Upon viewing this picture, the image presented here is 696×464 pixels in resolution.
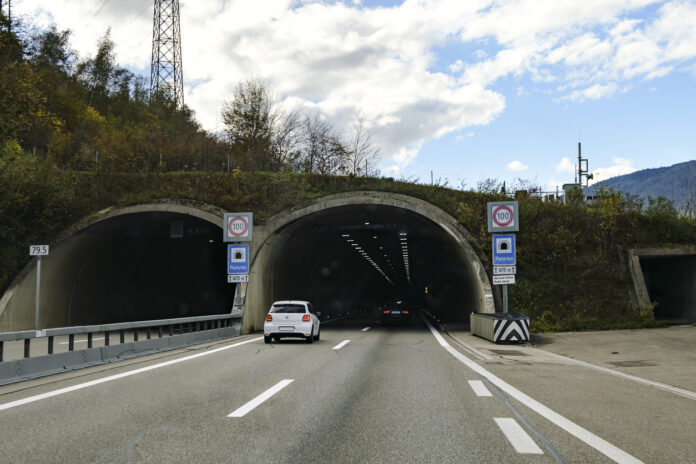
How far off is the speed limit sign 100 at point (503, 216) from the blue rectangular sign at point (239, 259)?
10.1m

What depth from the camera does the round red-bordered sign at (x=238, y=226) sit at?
82.7 ft

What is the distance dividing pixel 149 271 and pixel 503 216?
2533 centimetres

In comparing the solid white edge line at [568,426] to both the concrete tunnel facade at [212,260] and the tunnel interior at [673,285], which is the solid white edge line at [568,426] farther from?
the tunnel interior at [673,285]

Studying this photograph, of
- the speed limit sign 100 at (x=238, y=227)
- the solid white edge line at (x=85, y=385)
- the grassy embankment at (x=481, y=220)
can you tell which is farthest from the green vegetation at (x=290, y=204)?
the solid white edge line at (x=85, y=385)

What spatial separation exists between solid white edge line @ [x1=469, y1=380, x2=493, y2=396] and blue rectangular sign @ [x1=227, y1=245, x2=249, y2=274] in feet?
51.7

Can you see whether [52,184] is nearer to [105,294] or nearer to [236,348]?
[105,294]

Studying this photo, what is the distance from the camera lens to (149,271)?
127 ft

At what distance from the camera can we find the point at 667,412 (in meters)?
7.35

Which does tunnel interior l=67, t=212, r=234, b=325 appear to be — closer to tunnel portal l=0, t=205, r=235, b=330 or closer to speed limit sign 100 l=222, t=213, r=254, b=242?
tunnel portal l=0, t=205, r=235, b=330

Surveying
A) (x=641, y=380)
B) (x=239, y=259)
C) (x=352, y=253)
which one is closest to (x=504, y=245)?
(x=641, y=380)

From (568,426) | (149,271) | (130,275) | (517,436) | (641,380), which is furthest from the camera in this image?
(149,271)

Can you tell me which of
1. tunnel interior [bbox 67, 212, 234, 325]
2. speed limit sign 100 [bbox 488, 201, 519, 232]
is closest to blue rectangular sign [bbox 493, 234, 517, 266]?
speed limit sign 100 [bbox 488, 201, 519, 232]

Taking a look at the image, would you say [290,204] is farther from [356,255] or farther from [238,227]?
[356,255]

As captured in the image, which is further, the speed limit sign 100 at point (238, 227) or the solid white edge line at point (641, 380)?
the speed limit sign 100 at point (238, 227)
